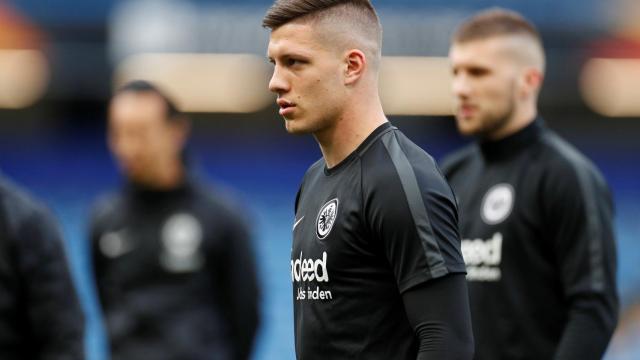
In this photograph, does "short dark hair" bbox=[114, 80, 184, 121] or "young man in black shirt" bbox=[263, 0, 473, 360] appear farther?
"short dark hair" bbox=[114, 80, 184, 121]

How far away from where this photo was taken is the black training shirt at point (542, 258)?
15.1ft

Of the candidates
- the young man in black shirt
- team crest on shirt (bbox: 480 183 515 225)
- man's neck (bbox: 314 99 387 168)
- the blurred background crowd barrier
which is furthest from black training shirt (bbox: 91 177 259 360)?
the blurred background crowd barrier

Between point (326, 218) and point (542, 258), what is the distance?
1452 mm

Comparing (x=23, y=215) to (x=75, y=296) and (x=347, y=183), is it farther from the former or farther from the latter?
(x=347, y=183)

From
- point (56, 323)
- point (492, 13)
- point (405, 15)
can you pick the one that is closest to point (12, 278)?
point (56, 323)

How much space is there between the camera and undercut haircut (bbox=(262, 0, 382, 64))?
362 cm

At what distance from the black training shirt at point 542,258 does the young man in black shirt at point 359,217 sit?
49.1 inches

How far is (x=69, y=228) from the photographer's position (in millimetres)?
Answer: 14570

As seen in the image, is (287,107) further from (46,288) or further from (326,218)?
(46,288)

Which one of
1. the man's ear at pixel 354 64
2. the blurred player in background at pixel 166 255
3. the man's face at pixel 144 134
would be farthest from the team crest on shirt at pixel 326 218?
the man's face at pixel 144 134

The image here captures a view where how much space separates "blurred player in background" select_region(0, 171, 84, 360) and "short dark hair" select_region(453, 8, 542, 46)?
1.78m

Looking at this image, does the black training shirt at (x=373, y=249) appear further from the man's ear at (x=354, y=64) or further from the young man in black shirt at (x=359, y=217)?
the man's ear at (x=354, y=64)

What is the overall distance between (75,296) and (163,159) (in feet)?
7.24

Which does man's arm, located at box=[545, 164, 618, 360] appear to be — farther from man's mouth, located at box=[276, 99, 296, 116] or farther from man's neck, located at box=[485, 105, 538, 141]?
man's mouth, located at box=[276, 99, 296, 116]
